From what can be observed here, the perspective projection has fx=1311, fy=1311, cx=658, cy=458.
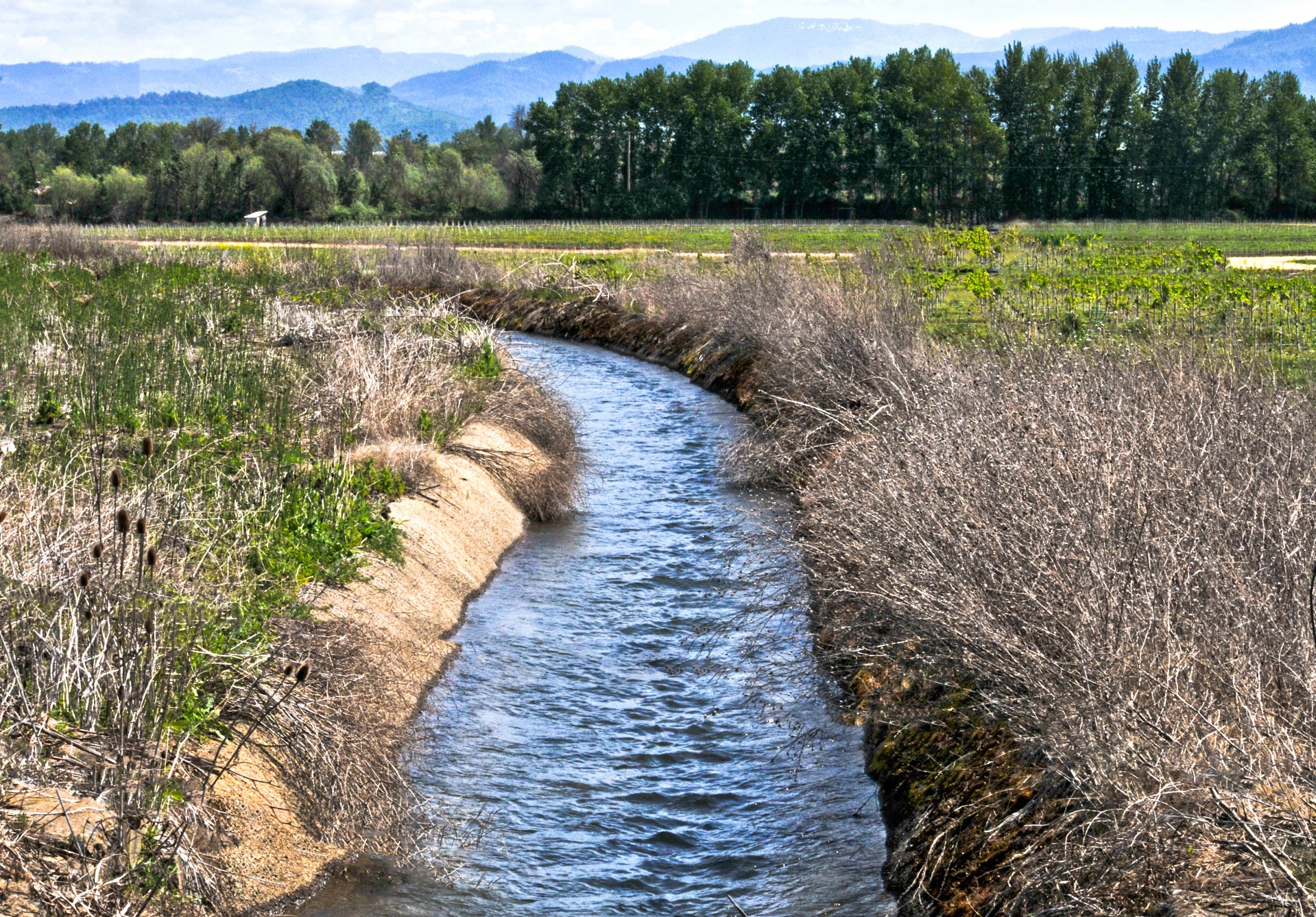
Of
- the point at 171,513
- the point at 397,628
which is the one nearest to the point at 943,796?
the point at 171,513

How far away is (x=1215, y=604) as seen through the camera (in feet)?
21.0

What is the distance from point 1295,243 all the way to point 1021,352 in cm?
5588

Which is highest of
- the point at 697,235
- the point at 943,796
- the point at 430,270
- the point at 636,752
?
the point at 697,235

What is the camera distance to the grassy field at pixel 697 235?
56.1 meters

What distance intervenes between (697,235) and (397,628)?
6263cm

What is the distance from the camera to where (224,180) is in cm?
9931

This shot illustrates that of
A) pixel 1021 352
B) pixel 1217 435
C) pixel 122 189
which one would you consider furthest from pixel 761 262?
pixel 122 189

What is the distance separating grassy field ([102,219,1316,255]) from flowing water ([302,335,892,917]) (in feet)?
110

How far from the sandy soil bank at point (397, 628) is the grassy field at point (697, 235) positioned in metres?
31.5

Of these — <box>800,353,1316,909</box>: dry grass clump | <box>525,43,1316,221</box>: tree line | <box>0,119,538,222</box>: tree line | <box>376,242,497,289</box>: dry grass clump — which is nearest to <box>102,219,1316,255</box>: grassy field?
<box>376,242,497,289</box>: dry grass clump

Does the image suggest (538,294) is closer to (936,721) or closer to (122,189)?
(936,721)

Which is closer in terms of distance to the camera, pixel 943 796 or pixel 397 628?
pixel 943 796

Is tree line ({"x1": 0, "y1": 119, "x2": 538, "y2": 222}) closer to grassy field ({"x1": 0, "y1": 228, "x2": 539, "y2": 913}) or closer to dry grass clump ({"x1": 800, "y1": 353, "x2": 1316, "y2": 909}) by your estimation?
grassy field ({"x1": 0, "y1": 228, "x2": 539, "y2": 913})

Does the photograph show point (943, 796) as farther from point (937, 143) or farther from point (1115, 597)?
point (937, 143)
